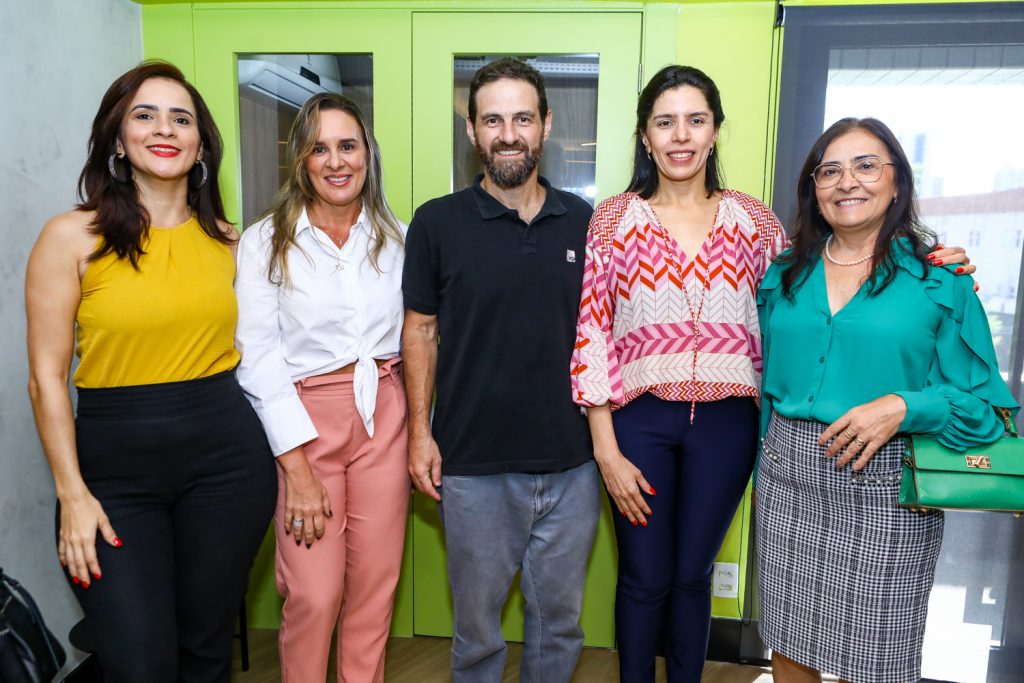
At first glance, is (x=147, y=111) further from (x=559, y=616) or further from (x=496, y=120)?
(x=559, y=616)

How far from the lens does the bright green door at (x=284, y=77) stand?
219cm

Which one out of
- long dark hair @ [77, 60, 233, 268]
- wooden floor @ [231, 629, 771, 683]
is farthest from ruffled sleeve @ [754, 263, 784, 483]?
long dark hair @ [77, 60, 233, 268]

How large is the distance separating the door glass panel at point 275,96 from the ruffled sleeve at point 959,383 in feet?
5.85

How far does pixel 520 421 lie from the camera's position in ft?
5.25

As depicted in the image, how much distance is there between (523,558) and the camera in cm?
174

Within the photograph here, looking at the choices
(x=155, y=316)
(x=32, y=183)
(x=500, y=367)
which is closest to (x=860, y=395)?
(x=500, y=367)

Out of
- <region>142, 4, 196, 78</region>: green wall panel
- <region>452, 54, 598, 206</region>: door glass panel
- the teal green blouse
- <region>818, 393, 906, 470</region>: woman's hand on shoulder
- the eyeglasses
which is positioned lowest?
<region>818, 393, 906, 470</region>: woman's hand on shoulder

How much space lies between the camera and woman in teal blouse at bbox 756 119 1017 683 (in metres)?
1.38

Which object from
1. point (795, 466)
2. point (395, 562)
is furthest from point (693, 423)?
point (395, 562)

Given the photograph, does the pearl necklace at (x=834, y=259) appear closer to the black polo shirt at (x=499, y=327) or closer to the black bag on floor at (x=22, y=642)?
the black polo shirt at (x=499, y=327)

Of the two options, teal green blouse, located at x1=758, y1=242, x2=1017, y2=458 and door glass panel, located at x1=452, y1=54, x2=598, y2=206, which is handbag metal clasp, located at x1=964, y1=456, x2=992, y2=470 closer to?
teal green blouse, located at x1=758, y1=242, x2=1017, y2=458

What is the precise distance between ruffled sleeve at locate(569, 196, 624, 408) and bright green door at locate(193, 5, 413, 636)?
911 mm

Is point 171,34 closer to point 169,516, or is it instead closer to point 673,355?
point 169,516

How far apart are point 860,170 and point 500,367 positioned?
91 cm
